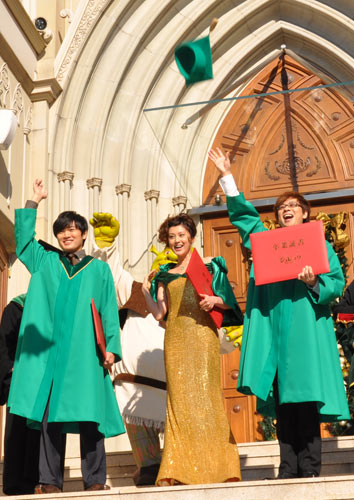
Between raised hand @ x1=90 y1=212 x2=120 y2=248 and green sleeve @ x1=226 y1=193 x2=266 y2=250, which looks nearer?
green sleeve @ x1=226 y1=193 x2=266 y2=250

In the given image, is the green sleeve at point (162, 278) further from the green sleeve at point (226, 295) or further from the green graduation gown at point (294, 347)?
the green graduation gown at point (294, 347)

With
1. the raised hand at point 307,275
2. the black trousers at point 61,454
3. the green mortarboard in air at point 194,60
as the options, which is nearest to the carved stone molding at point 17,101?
the green mortarboard in air at point 194,60

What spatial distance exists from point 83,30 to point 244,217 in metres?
4.48

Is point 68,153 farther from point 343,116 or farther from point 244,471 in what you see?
point 244,471

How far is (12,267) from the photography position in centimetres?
798

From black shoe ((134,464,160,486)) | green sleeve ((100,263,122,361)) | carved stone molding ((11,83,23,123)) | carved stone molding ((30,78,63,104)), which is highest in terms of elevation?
carved stone molding ((30,78,63,104))

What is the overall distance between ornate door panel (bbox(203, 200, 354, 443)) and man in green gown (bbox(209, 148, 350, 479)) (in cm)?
349

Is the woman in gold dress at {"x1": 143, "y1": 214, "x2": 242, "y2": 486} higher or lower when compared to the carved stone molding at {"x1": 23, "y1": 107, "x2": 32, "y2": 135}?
lower

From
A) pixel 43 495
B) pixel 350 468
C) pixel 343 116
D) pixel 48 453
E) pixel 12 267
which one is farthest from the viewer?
pixel 343 116

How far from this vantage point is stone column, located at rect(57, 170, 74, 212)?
27.3ft

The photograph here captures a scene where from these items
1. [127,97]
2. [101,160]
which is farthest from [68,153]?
[127,97]

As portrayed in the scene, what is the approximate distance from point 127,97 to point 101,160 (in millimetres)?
809

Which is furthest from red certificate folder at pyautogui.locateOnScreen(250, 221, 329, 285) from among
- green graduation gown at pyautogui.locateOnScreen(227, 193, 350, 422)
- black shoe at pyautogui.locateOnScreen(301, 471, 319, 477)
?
black shoe at pyautogui.locateOnScreen(301, 471, 319, 477)

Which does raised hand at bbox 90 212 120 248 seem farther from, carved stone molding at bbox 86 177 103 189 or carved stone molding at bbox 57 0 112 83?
carved stone molding at bbox 57 0 112 83
